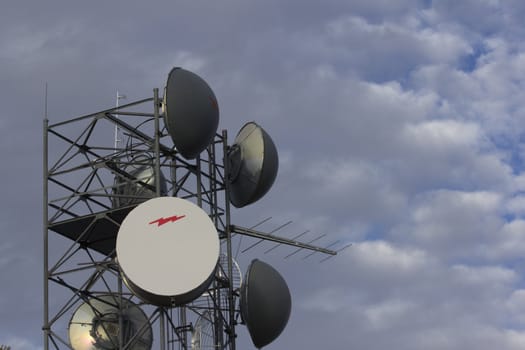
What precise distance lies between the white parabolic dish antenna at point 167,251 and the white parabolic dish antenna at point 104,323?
511cm

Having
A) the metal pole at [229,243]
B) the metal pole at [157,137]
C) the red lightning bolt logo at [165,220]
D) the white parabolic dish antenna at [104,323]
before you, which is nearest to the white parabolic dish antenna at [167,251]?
the red lightning bolt logo at [165,220]

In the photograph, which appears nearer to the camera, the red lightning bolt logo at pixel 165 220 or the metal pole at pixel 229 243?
the red lightning bolt logo at pixel 165 220

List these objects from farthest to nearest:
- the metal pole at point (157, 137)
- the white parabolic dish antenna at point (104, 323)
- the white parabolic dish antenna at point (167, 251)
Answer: the white parabolic dish antenna at point (104, 323) → the metal pole at point (157, 137) → the white parabolic dish antenna at point (167, 251)

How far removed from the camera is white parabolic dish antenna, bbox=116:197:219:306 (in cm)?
3778

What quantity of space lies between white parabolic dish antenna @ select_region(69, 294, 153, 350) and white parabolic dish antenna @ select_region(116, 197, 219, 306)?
511 cm

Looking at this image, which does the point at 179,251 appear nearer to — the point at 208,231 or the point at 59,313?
the point at 208,231

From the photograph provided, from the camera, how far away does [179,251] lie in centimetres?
3856

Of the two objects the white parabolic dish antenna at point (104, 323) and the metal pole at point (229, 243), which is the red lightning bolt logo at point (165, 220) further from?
the metal pole at point (229, 243)

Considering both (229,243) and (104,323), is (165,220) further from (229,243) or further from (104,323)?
(104,323)

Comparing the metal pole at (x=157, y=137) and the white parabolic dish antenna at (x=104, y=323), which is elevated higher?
the metal pole at (x=157, y=137)

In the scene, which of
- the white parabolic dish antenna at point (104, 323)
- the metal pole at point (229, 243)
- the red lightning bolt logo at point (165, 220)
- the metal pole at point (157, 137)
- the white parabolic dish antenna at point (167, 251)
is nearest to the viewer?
the white parabolic dish antenna at point (167, 251)

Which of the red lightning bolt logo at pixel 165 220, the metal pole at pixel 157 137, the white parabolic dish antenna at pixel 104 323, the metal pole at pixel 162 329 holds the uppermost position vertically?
the metal pole at pixel 157 137

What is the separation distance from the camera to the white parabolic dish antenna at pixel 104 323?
4334 centimetres

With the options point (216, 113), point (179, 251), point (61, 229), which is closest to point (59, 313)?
point (61, 229)
